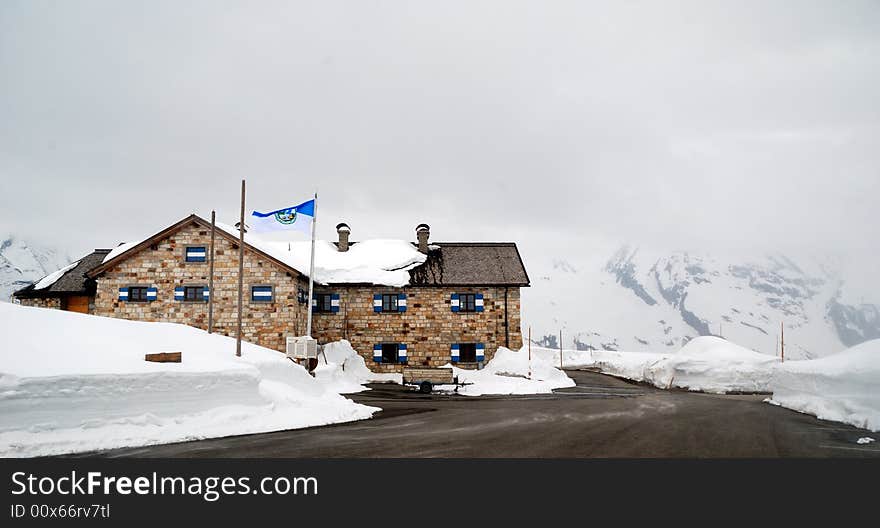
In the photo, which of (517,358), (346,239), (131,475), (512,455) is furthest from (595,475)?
(346,239)

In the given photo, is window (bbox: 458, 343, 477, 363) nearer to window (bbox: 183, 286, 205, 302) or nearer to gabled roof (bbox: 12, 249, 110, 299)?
window (bbox: 183, 286, 205, 302)

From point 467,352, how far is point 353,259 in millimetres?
8919

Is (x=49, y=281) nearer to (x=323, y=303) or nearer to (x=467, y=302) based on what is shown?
(x=323, y=303)

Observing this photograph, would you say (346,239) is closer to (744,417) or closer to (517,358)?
(517,358)

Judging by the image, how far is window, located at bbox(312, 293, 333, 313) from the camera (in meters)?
33.2

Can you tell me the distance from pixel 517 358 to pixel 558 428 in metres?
18.5

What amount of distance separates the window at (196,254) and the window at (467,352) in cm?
1422

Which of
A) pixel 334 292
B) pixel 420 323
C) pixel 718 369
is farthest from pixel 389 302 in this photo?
pixel 718 369

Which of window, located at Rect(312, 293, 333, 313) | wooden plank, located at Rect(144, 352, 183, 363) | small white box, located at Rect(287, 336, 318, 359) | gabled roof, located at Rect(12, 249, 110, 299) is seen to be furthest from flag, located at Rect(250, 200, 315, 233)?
gabled roof, located at Rect(12, 249, 110, 299)

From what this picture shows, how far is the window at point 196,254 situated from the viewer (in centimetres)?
2966

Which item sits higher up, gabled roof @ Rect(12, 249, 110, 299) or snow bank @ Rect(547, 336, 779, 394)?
gabled roof @ Rect(12, 249, 110, 299)

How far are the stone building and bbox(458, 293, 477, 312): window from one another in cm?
6

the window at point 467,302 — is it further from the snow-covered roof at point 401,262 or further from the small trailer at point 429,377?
the small trailer at point 429,377

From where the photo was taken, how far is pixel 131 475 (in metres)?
7.34
